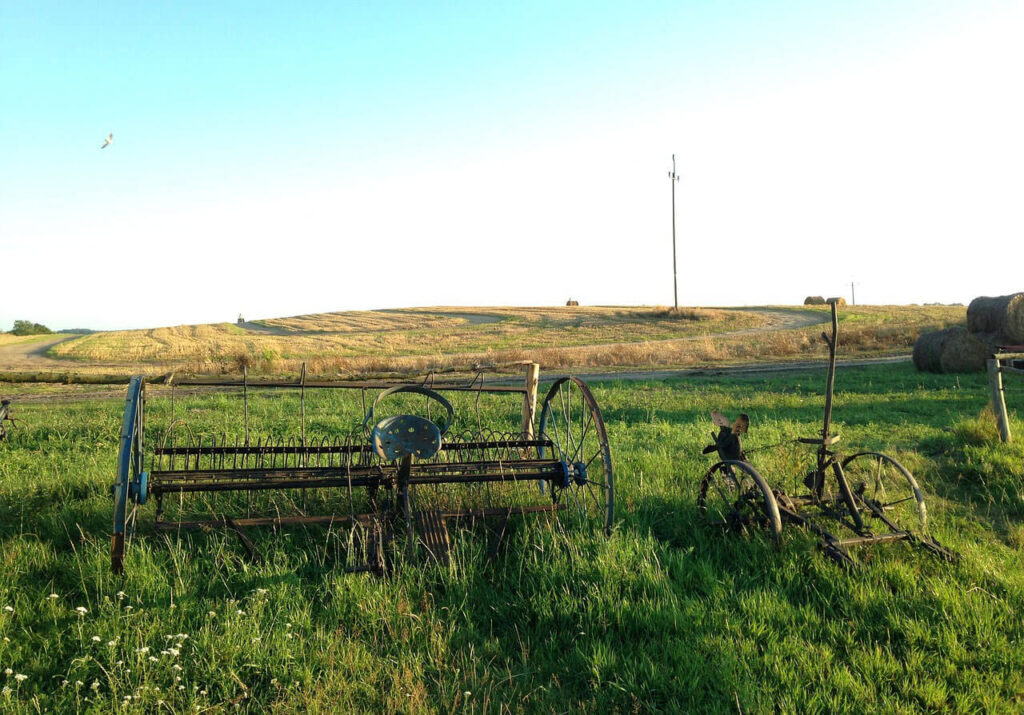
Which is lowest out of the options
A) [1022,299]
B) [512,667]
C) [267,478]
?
[512,667]

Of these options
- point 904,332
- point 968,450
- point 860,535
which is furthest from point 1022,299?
point 860,535

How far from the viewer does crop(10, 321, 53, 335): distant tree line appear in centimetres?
6712

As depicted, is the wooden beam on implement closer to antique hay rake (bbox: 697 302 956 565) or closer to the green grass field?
the green grass field

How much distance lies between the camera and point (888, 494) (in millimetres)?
6793

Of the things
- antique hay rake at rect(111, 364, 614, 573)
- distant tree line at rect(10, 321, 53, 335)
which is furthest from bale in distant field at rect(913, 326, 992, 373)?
distant tree line at rect(10, 321, 53, 335)

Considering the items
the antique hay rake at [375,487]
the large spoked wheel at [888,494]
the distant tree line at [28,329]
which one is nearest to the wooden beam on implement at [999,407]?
the large spoked wheel at [888,494]

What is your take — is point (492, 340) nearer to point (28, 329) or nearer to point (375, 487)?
point (375, 487)

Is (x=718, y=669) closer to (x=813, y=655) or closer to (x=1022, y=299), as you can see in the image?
(x=813, y=655)

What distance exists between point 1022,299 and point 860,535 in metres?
19.9

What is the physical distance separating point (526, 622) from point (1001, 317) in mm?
21373

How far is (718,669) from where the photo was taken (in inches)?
146

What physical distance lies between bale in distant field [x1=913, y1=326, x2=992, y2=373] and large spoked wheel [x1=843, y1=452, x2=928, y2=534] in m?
12.6

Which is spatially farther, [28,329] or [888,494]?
[28,329]

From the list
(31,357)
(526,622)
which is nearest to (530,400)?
(526,622)
